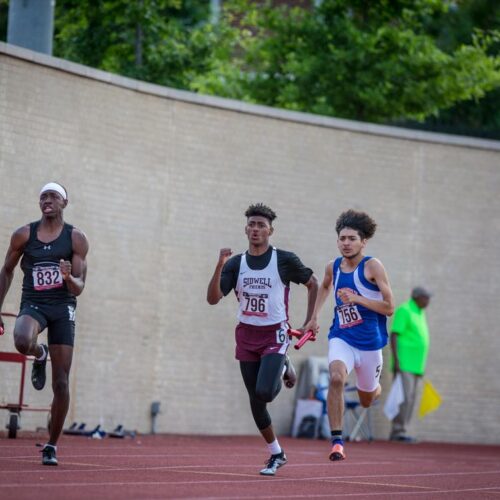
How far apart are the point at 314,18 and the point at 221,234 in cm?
823

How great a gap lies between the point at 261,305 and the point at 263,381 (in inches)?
28.3

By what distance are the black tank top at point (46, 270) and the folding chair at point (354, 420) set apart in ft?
31.7

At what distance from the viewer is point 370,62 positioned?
25844mm

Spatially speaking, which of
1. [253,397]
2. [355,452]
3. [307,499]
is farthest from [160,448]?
[307,499]


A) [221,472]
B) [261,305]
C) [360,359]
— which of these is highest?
[261,305]

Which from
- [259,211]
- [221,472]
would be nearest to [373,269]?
[259,211]

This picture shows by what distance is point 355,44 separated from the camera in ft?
83.4

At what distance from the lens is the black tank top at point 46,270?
1125 cm

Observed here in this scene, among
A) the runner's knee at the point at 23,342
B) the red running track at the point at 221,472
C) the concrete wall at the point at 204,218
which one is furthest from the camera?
the concrete wall at the point at 204,218

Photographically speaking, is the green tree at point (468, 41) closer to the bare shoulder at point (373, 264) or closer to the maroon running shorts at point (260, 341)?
the bare shoulder at point (373, 264)

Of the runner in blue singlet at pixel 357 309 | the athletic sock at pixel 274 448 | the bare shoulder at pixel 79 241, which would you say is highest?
the bare shoulder at pixel 79 241

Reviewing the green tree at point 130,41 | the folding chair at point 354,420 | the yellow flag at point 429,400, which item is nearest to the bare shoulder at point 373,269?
the folding chair at point 354,420

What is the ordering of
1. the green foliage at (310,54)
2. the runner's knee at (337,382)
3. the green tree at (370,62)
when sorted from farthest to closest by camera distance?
the green tree at (370,62) < the green foliage at (310,54) < the runner's knee at (337,382)

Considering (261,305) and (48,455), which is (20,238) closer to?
(48,455)
